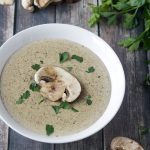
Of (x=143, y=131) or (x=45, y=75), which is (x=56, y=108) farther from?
(x=143, y=131)

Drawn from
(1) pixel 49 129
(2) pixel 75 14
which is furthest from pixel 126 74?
(1) pixel 49 129

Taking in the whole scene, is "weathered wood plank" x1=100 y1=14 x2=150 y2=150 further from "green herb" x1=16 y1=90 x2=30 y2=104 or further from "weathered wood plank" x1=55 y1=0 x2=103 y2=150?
"green herb" x1=16 y1=90 x2=30 y2=104

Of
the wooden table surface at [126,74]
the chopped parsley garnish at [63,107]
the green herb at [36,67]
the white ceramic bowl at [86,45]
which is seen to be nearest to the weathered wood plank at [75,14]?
the wooden table surface at [126,74]

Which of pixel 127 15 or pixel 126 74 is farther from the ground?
pixel 127 15

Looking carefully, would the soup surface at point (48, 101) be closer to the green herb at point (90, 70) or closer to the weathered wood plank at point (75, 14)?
the green herb at point (90, 70)

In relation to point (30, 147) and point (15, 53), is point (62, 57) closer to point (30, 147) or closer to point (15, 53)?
point (15, 53)
